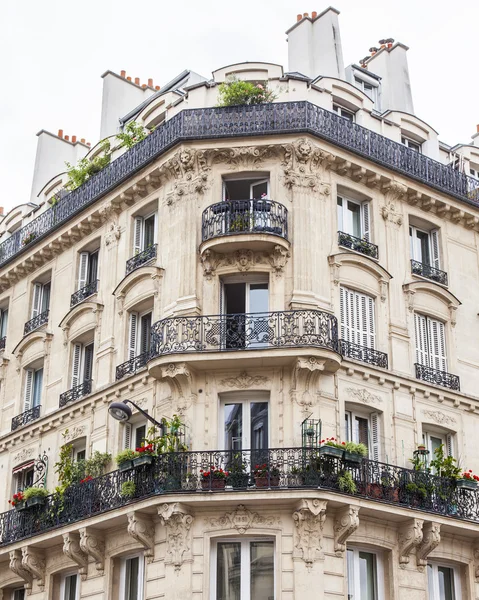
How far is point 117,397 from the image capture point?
23.3 meters

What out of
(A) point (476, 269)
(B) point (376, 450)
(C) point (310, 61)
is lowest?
(B) point (376, 450)

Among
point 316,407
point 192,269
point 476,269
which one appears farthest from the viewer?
point 476,269

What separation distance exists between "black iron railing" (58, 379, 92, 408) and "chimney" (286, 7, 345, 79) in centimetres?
997

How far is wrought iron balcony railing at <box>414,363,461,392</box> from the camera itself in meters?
23.3

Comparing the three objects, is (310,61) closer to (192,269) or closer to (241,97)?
(241,97)

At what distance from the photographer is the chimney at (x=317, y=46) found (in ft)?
91.6

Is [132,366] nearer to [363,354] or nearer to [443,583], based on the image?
[363,354]

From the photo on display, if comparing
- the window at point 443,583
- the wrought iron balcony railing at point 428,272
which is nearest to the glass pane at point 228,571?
the window at point 443,583

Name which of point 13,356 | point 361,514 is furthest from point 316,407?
point 13,356

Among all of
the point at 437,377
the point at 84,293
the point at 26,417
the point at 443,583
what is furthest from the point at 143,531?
the point at 437,377

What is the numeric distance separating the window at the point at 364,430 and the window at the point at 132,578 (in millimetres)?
4865

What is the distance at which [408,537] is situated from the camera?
68.1 ft

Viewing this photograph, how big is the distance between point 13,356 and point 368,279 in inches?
392

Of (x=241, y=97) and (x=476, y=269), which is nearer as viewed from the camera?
(x=241, y=97)
